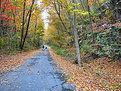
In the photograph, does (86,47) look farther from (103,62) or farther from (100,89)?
(100,89)

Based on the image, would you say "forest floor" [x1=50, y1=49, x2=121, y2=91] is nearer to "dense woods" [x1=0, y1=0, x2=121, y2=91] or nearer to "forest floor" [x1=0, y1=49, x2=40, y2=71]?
"dense woods" [x1=0, y1=0, x2=121, y2=91]

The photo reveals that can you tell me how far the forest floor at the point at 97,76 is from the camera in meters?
5.11

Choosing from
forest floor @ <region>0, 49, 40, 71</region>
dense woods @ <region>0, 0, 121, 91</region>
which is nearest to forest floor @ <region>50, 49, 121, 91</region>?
dense woods @ <region>0, 0, 121, 91</region>

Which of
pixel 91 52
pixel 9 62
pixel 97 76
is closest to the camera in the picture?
pixel 97 76

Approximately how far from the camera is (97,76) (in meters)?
6.95

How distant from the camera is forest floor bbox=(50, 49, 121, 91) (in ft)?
16.8

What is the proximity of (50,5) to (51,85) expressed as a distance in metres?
14.3

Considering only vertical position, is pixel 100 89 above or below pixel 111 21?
below

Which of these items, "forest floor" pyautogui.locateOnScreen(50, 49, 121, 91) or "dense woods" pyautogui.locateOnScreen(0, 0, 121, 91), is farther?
"dense woods" pyautogui.locateOnScreen(0, 0, 121, 91)

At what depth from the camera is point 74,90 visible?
4.55m

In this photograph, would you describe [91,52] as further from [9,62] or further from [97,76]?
[9,62]

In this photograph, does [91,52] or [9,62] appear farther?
[91,52]

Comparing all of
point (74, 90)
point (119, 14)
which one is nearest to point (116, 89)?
point (74, 90)

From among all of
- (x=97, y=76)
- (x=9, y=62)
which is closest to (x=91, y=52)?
(x=97, y=76)
